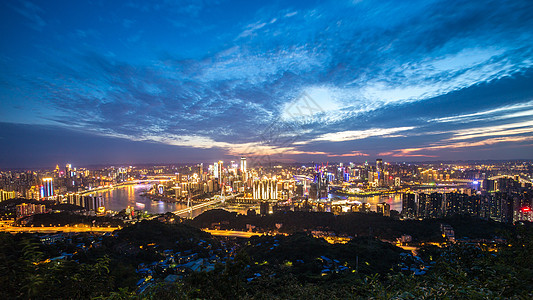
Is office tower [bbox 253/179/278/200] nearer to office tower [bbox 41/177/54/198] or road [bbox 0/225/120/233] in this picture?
road [bbox 0/225/120/233]

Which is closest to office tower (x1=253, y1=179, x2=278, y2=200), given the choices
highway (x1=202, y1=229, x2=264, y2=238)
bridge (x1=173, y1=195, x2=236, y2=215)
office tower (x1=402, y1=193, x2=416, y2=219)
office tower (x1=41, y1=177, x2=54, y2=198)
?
bridge (x1=173, y1=195, x2=236, y2=215)

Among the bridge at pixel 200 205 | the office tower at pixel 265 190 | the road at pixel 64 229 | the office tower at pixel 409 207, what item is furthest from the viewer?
the office tower at pixel 265 190

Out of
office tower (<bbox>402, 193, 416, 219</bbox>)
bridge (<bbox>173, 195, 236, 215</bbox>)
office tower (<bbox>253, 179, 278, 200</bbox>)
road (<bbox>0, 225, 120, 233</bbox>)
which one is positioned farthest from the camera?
office tower (<bbox>253, 179, 278, 200</bbox>)

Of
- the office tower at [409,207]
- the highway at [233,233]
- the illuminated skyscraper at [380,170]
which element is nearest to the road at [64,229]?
the highway at [233,233]

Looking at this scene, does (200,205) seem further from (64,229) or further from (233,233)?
(64,229)

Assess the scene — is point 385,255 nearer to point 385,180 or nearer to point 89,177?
point 385,180

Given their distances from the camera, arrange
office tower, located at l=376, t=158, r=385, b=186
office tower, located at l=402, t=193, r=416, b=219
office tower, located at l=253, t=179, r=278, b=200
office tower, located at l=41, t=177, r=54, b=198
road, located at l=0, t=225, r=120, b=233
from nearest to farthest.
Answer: road, located at l=0, t=225, r=120, b=233
office tower, located at l=402, t=193, r=416, b=219
office tower, located at l=41, t=177, r=54, b=198
office tower, located at l=253, t=179, r=278, b=200
office tower, located at l=376, t=158, r=385, b=186

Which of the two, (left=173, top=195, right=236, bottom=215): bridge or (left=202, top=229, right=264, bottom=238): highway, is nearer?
(left=202, top=229, right=264, bottom=238): highway

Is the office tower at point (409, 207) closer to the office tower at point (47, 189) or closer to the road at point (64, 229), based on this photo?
the road at point (64, 229)

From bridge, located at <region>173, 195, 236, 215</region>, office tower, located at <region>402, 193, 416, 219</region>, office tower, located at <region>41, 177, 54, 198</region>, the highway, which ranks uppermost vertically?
office tower, located at <region>41, 177, 54, 198</region>

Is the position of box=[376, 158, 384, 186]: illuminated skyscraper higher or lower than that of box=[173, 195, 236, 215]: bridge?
higher

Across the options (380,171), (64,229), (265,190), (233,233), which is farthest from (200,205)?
(380,171)
